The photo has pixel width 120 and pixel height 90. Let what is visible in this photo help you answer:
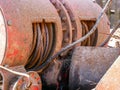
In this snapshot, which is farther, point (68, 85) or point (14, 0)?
point (68, 85)

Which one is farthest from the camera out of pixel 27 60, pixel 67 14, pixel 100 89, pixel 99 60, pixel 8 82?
pixel 67 14

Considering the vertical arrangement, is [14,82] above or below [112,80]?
below

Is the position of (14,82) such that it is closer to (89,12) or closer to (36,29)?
(36,29)

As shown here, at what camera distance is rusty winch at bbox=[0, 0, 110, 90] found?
2188mm

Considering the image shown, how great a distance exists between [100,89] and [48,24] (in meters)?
0.93

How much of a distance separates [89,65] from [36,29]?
0.49 metres

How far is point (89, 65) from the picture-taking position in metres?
2.57

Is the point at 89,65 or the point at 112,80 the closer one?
the point at 112,80

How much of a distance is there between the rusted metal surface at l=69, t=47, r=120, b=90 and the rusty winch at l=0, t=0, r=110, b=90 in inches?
7.4

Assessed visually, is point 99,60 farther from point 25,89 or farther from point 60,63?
point 25,89

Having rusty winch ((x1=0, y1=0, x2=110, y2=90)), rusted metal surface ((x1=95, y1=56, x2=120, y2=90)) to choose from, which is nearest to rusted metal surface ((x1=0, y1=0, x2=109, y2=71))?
rusty winch ((x1=0, y1=0, x2=110, y2=90))

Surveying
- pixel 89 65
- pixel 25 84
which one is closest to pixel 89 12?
pixel 89 65

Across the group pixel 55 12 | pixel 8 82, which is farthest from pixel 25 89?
pixel 55 12

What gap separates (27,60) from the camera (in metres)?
2.43
